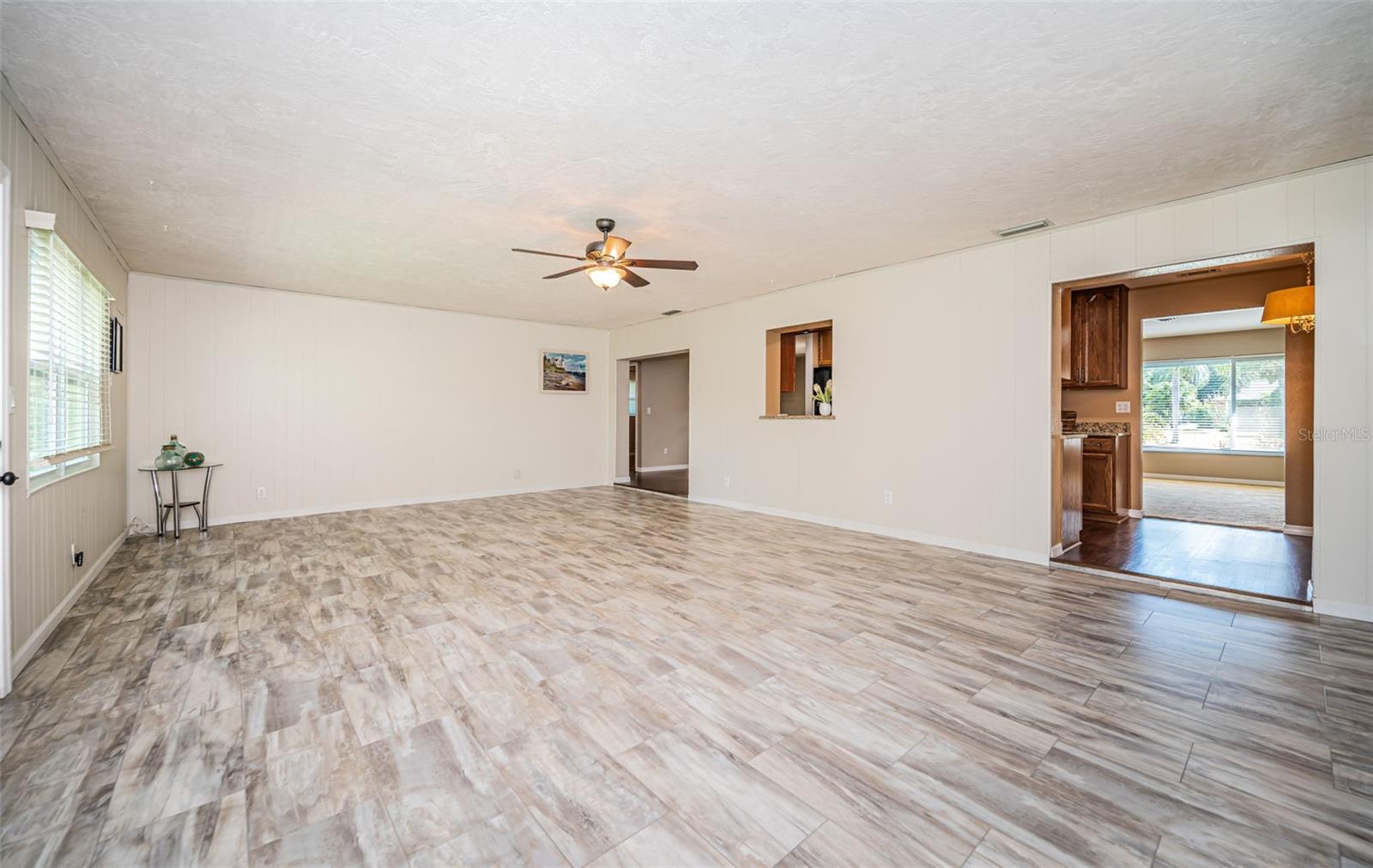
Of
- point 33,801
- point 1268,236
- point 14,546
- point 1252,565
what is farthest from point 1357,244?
point 14,546

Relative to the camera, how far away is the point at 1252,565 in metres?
4.02

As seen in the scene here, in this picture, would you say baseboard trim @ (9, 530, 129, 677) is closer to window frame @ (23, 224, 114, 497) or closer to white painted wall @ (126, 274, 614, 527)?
window frame @ (23, 224, 114, 497)

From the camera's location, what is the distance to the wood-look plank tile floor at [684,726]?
1480 mm

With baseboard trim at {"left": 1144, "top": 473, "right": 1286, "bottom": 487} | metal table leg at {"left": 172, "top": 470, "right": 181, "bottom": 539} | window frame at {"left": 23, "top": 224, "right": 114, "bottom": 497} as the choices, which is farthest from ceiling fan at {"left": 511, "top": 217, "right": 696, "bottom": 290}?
baseboard trim at {"left": 1144, "top": 473, "right": 1286, "bottom": 487}

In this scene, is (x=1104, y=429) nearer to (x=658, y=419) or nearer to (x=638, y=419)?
(x=658, y=419)

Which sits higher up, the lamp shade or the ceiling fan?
the ceiling fan

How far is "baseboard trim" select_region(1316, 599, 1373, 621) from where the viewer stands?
304 cm

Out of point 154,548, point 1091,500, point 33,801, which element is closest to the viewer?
point 33,801

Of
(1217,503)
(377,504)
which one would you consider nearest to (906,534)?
(1217,503)

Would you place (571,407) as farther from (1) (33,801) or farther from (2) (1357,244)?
(2) (1357,244)

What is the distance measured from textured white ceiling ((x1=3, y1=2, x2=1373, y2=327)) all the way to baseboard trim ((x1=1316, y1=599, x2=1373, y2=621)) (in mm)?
2566

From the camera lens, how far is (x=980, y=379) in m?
4.57

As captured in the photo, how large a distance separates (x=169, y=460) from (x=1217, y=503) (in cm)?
1177

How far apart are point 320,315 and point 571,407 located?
136 inches
